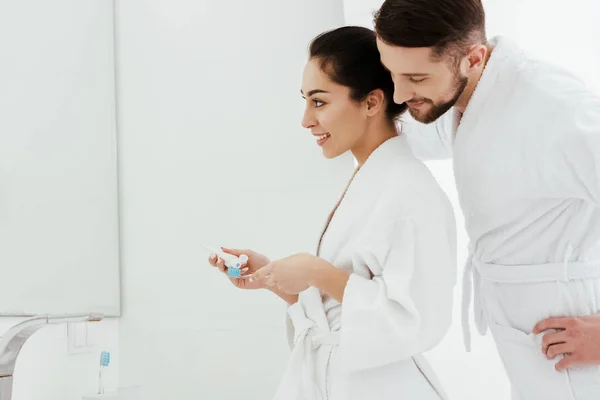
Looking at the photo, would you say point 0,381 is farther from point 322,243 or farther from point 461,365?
point 461,365

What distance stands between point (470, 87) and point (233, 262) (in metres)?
0.59

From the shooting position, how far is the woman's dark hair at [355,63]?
4.08 ft

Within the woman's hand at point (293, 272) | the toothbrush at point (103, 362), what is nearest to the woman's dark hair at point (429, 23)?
the woman's hand at point (293, 272)

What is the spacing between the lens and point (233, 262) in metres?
1.27

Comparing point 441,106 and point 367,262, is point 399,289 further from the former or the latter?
point 441,106

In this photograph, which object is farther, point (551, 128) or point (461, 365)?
point (461, 365)

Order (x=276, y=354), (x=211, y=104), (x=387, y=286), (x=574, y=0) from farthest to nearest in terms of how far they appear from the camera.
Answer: (x=211, y=104) → (x=276, y=354) → (x=574, y=0) → (x=387, y=286)

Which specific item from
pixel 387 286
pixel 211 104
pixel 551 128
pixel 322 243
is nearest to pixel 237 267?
pixel 322 243

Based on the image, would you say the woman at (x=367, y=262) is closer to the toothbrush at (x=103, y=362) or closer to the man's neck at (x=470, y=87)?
the man's neck at (x=470, y=87)

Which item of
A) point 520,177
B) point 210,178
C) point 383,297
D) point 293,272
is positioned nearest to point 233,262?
point 293,272

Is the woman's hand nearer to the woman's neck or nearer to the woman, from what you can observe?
the woman

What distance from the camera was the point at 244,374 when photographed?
1896mm

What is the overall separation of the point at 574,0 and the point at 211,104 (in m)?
1.08

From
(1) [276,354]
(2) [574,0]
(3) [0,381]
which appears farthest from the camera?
(1) [276,354]
